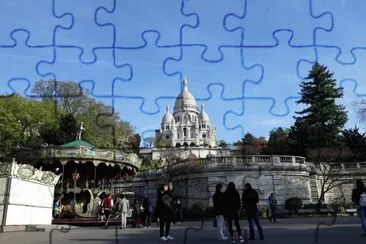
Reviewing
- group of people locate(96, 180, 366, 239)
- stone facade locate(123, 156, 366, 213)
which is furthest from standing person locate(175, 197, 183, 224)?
group of people locate(96, 180, 366, 239)

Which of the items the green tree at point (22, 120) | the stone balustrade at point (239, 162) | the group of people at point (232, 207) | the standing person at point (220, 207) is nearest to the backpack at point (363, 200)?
the group of people at point (232, 207)

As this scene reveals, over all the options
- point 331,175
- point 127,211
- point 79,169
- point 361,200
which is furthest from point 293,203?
point 361,200

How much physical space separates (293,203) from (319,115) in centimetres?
2393

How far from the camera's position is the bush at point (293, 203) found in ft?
131

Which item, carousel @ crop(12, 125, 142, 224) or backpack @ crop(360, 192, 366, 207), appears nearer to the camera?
backpack @ crop(360, 192, 366, 207)

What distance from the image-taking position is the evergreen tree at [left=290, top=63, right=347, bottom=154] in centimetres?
5812

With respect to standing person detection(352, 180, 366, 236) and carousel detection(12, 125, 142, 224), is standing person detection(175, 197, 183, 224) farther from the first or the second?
standing person detection(352, 180, 366, 236)

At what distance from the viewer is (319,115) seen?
61.2m

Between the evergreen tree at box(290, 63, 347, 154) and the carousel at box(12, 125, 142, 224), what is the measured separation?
31.4 meters

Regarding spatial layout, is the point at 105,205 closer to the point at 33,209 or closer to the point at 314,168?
the point at 33,209

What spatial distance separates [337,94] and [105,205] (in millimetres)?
49124

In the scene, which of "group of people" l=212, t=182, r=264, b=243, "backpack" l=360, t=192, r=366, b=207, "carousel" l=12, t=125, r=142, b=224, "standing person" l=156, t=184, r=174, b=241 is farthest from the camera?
"carousel" l=12, t=125, r=142, b=224

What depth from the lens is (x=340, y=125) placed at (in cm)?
6128

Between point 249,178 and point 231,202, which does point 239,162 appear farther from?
point 231,202
